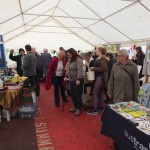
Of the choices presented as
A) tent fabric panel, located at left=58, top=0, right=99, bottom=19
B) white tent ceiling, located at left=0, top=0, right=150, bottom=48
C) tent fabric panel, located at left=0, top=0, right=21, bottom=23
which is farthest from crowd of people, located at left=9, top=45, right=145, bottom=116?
tent fabric panel, located at left=58, top=0, right=99, bottom=19

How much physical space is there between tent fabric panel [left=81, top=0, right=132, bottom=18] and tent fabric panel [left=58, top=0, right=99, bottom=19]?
0.31 metres

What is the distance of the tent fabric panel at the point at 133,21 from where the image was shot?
5.10 metres

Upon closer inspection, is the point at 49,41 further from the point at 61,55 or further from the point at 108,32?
the point at 61,55

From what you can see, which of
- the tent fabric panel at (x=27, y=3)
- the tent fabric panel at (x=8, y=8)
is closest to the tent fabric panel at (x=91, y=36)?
the tent fabric panel at (x=27, y=3)

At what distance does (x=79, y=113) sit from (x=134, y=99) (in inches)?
53.7

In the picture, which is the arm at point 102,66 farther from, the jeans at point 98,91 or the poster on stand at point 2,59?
the poster on stand at point 2,59

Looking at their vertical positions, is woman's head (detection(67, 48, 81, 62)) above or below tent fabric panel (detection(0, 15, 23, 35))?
below

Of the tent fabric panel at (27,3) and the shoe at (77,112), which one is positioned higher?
the tent fabric panel at (27,3)

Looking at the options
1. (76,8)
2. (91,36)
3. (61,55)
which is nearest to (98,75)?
(61,55)

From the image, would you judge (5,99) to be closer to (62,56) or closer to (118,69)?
(62,56)

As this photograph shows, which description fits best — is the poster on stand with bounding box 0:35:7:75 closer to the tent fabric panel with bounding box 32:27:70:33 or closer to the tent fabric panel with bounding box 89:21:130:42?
the tent fabric panel with bounding box 89:21:130:42

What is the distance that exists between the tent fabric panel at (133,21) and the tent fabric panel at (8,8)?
2896 mm

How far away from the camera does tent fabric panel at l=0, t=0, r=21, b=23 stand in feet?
14.8

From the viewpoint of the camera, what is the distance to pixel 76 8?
21.3ft
